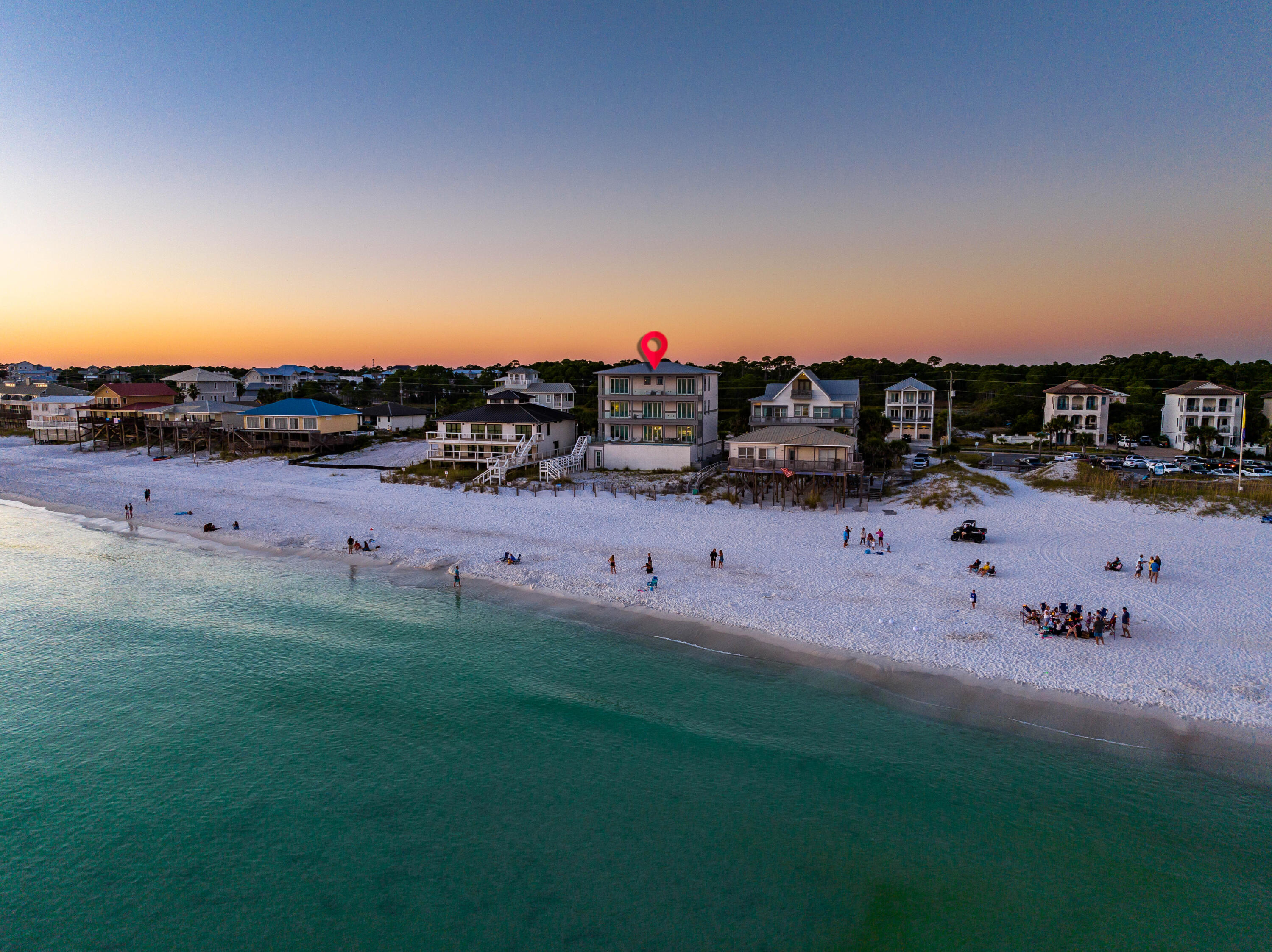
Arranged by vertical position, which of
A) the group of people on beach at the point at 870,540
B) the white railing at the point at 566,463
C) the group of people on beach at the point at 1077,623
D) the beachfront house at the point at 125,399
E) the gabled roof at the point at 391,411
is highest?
the beachfront house at the point at 125,399

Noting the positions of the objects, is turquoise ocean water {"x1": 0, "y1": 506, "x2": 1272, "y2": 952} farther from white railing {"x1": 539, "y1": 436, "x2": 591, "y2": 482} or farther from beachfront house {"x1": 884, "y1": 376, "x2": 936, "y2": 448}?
beachfront house {"x1": 884, "y1": 376, "x2": 936, "y2": 448}

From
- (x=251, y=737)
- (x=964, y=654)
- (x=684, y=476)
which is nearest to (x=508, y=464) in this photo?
(x=684, y=476)

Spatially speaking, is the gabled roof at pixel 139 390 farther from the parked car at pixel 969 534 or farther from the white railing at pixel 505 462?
the parked car at pixel 969 534

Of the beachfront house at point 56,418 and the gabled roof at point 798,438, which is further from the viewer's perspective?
the beachfront house at point 56,418

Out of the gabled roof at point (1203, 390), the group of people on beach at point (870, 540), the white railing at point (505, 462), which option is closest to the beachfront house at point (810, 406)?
the white railing at point (505, 462)

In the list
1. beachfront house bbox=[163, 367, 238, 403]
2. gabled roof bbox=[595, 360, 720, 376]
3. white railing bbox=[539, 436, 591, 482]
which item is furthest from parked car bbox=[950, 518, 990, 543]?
beachfront house bbox=[163, 367, 238, 403]

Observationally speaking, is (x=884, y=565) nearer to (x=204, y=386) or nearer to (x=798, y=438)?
(x=798, y=438)
